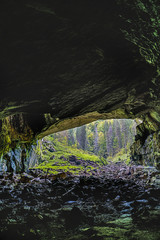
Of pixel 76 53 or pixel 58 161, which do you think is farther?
pixel 58 161

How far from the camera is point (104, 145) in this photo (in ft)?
267

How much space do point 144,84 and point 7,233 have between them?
8.51m

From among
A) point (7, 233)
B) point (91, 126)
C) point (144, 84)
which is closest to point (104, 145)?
point (91, 126)

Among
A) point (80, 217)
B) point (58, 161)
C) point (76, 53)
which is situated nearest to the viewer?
point (80, 217)

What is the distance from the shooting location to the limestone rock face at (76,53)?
393cm

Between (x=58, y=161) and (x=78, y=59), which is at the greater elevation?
(x=78, y=59)

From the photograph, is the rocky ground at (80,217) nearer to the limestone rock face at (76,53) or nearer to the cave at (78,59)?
the cave at (78,59)

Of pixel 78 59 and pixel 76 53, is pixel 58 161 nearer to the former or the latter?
pixel 78 59

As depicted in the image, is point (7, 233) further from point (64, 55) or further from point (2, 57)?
point (64, 55)

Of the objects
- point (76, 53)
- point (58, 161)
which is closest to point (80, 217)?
point (76, 53)

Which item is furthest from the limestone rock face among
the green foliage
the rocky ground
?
the green foliage

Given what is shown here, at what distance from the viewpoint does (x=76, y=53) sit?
5.54 meters

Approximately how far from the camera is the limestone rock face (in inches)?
155

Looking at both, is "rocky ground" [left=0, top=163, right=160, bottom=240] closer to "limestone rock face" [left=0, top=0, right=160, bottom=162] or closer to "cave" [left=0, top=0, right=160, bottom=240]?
"cave" [left=0, top=0, right=160, bottom=240]
